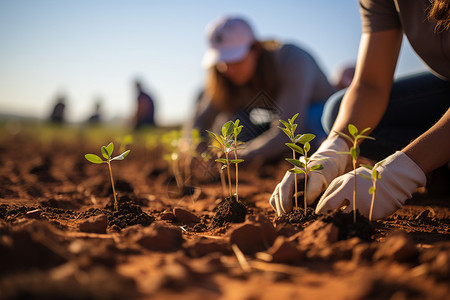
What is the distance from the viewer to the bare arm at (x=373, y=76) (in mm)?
2393

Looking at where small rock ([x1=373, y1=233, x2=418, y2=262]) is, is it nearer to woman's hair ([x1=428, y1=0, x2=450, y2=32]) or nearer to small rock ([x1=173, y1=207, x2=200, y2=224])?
small rock ([x1=173, y1=207, x2=200, y2=224])

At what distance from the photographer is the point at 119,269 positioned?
1155 mm

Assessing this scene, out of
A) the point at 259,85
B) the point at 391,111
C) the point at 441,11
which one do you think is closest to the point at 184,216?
the point at 441,11

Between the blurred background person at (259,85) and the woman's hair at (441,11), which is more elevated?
the woman's hair at (441,11)

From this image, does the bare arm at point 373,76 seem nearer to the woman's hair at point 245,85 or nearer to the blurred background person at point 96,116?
the woman's hair at point 245,85

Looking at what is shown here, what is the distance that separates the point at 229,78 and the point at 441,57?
10.1ft

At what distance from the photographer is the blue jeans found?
2.96 meters

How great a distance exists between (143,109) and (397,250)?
10472 mm

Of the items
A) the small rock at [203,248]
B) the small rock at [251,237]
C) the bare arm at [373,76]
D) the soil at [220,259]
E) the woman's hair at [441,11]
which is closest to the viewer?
the soil at [220,259]

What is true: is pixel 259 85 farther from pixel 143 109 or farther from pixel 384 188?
pixel 143 109

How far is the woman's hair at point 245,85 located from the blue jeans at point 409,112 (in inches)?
76.9

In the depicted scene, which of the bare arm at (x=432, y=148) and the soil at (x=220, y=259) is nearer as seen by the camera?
the soil at (x=220, y=259)

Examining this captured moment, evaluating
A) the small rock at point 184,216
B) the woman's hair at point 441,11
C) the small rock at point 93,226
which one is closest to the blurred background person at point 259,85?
the small rock at point 184,216

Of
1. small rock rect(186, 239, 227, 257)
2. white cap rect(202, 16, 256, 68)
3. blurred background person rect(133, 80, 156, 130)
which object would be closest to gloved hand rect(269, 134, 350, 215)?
small rock rect(186, 239, 227, 257)
